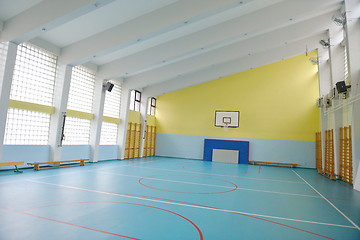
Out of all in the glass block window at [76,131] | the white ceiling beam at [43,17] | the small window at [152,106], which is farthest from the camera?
the small window at [152,106]

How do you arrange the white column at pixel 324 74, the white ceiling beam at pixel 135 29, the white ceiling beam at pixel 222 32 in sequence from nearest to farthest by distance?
the white ceiling beam at pixel 135 29 → the white ceiling beam at pixel 222 32 → the white column at pixel 324 74

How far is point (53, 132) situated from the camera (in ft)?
38.4

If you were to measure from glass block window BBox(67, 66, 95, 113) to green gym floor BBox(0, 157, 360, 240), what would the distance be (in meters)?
5.55

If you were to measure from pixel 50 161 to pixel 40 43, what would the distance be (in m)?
5.43

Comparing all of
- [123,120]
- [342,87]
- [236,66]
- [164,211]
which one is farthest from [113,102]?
[342,87]

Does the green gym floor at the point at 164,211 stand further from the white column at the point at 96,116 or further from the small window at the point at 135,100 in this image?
the small window at the point at 135,100

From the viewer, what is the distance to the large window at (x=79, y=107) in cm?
1315

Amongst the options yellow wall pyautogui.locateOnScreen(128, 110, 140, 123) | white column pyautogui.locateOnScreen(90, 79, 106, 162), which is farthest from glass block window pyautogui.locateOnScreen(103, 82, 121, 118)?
white column pyautogui.locateOnScreen(90, 79, 106, 162)

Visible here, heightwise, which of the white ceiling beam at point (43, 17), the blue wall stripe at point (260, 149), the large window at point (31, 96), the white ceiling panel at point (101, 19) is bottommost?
the blue wall stripe at point (260, 149)

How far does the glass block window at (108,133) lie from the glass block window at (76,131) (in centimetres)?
153

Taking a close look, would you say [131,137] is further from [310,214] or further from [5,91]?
[310,214]

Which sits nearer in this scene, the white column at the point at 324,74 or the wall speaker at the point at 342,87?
the wall speaker at the point at 342,87

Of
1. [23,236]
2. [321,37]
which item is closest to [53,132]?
[23,236]

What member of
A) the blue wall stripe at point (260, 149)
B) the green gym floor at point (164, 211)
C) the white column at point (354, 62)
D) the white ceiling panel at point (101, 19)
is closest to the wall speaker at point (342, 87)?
the white column at point (354, 62)
